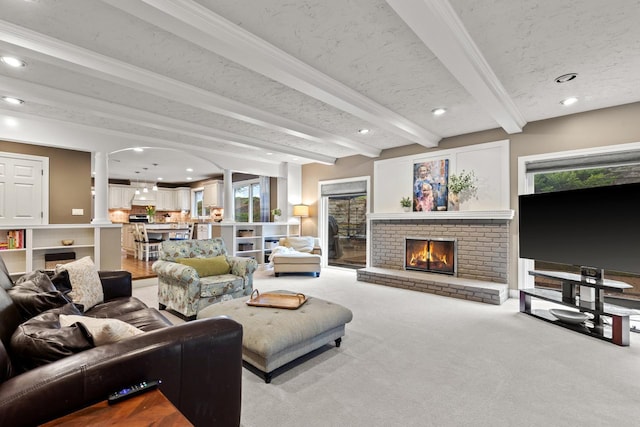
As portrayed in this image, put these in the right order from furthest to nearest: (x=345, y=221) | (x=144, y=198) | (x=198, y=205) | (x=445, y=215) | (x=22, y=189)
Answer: (x=198, y=205) < (x=144, y=198) < (x=345, y=221) < (x=445, y=215) < (x=22, y=189)

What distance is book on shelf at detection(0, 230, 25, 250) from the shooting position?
4.27m

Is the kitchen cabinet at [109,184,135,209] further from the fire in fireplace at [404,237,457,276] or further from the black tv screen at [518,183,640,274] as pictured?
the black tv screen at [518,183,640,274]

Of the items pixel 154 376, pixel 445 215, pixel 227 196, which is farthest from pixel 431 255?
pixel 154 376

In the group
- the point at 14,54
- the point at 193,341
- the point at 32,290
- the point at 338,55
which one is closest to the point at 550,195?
the point at 338,55

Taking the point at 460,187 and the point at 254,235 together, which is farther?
the point at 254,235

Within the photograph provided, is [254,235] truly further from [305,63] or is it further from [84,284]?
[305,63]

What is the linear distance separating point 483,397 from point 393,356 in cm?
74

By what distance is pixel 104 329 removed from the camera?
54.7 inches

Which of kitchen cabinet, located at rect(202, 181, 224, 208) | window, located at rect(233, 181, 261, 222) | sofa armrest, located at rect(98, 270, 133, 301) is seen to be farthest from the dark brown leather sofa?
kitchen cabinet, located at rect(202, 181, 224, 208)

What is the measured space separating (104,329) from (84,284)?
5.26ft

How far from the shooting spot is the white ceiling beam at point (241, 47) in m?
1.86

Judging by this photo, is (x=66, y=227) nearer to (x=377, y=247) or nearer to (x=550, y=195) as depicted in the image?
(x=377, y=247)

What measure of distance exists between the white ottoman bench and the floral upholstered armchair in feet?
2.63

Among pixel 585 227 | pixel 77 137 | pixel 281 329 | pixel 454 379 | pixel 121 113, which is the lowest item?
pixel 454 379
